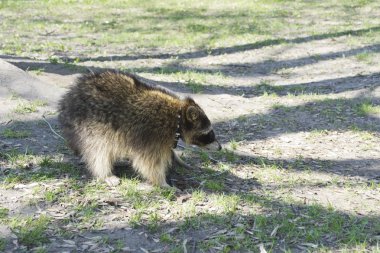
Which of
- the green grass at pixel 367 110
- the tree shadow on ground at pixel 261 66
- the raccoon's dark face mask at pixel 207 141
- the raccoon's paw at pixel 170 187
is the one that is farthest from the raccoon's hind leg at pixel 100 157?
the tree shadow on ground at pixel 261 66

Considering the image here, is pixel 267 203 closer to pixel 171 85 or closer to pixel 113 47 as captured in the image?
pixel 171 85

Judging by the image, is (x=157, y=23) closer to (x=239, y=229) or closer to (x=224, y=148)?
(x=224, y=148)

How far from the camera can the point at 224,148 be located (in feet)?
20.1

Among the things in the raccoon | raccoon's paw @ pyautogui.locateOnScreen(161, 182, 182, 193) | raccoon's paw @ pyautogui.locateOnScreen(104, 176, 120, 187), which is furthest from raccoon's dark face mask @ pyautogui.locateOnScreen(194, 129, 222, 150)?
raccoon's paw @ pyautogui.locateOnScreen(104, 176, 120, 187)

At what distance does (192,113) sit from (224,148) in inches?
43.2

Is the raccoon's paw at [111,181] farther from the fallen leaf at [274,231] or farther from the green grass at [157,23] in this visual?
the green grass at [157,23]

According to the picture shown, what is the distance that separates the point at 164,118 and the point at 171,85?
3533 millimetres

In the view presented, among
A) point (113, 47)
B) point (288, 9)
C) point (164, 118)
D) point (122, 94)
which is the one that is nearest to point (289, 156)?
point (164, 118)

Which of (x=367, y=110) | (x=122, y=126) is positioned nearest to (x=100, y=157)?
(x=122, y=126)

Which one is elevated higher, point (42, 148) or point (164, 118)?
point (164, 118)

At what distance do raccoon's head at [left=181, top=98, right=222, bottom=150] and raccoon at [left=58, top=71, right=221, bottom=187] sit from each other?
1 centimetres

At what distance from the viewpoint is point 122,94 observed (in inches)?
200

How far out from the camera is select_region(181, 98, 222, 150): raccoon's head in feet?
16.9

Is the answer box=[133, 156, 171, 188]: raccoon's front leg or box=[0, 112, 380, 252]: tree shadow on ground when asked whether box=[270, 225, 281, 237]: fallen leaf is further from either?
box=[133, 156, 171, 188]: raccoon's front leg
